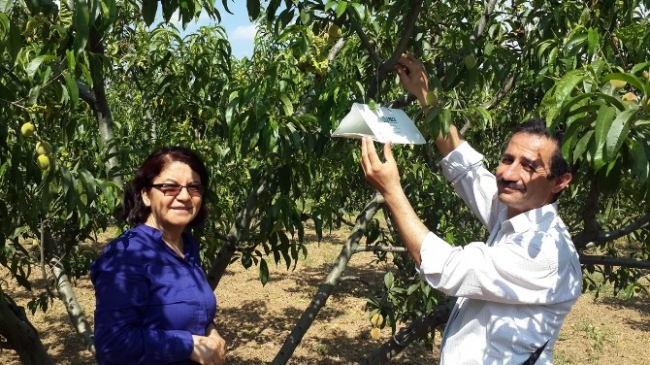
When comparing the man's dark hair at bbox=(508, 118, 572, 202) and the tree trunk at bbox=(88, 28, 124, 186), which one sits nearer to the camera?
the man's dark hair at bbox=(508, 118, 572, 202)

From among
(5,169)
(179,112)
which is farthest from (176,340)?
(179,112)

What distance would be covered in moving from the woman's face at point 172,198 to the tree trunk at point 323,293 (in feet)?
3.47

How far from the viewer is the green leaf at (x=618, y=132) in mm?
1168

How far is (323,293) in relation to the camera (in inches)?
112

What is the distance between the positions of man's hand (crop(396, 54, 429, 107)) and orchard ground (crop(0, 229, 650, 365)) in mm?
3055

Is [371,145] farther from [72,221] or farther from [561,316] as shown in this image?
[72,221]

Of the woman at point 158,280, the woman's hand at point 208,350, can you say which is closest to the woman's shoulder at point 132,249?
the woman at point 158,280

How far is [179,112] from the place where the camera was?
9.34 feet

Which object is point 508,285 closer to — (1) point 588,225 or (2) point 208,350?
(2) point 208,350

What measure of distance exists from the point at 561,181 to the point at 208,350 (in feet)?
3.39

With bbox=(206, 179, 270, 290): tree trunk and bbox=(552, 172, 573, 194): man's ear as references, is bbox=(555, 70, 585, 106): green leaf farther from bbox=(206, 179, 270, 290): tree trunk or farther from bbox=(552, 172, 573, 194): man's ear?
bbox=(206, 179, 270, 290): tree trunk

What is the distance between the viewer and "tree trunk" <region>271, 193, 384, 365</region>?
9.01 ft

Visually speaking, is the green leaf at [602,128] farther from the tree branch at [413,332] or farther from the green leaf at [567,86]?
the tree branch at [413,332]

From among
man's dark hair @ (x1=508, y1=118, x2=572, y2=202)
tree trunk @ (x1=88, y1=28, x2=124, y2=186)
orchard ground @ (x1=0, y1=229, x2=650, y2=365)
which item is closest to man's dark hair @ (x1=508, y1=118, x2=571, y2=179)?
man's dark hair @ (x1=508, y1=118, x2=572, y2=202)
